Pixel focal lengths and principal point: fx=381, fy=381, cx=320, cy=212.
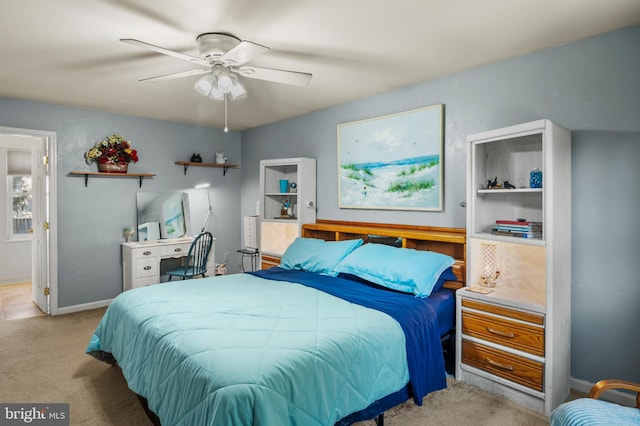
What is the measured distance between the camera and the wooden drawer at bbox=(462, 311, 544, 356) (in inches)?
95.0

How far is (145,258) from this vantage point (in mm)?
4656

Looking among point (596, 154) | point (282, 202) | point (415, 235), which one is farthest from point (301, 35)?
point (282, 202)

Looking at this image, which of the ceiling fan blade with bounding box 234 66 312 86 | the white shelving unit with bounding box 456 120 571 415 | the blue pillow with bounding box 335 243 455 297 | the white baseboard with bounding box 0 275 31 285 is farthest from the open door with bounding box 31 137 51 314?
the white shelving unit with bounding box 456 120 571 415

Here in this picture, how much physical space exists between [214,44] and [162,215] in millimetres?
3236

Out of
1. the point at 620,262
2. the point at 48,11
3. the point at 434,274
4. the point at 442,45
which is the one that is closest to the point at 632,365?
the point at 620,262

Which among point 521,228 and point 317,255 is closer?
point 521,228

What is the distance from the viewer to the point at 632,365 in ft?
8.11

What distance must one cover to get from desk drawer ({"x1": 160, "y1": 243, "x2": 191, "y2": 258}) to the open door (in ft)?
4.19

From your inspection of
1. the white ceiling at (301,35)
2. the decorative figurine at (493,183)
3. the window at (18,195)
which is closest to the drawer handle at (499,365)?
the decorative figurine at (493,183)

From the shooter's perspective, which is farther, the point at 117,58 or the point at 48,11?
the point at 117,58

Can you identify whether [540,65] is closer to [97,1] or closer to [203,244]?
[97,1]

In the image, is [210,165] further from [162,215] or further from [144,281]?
[144,281]

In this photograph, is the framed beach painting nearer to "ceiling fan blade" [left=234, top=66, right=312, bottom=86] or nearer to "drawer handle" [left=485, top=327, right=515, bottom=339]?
"drawer handle" [left=485, top=327, right=515, bottom=339]

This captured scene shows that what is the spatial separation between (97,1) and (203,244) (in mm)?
3377
